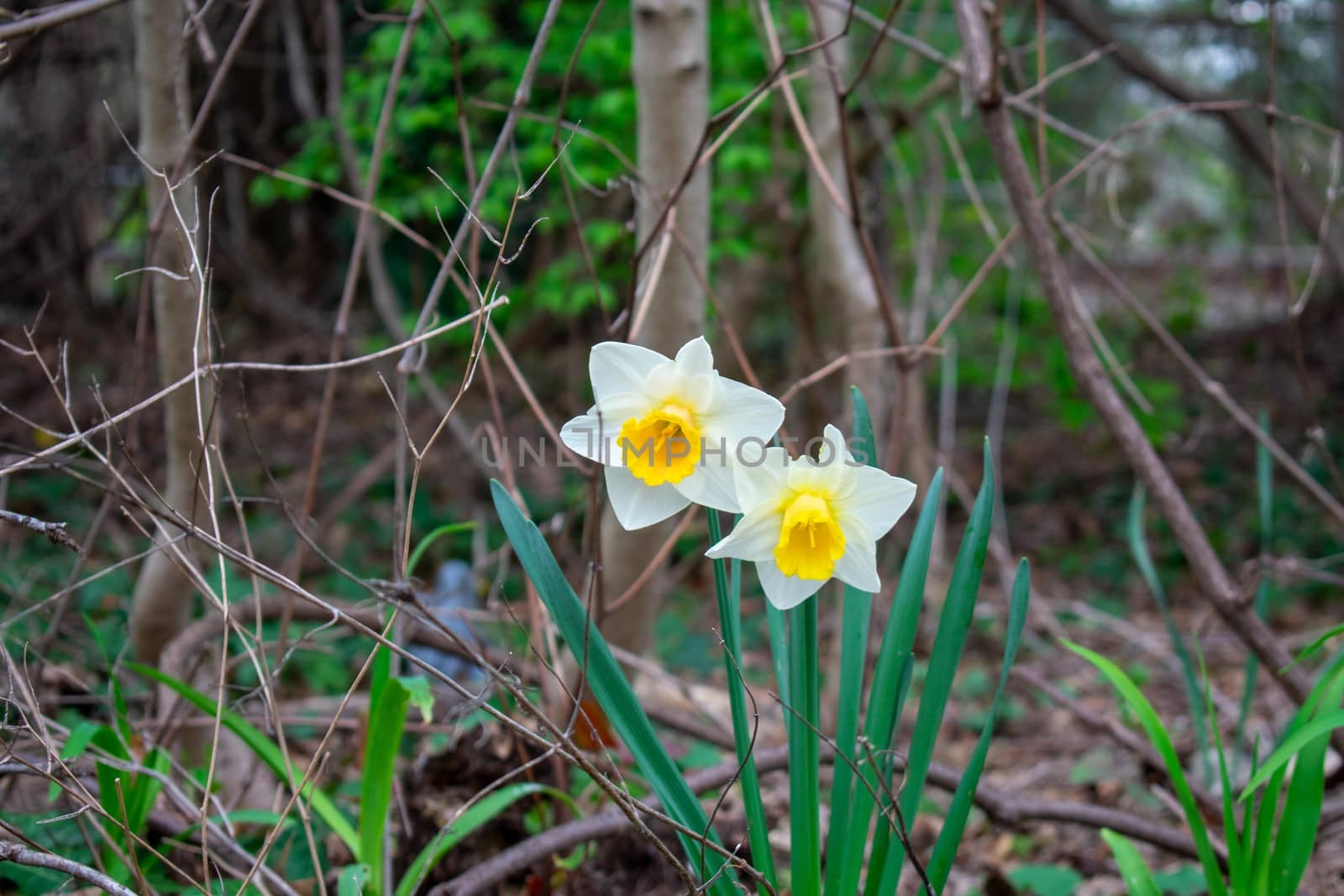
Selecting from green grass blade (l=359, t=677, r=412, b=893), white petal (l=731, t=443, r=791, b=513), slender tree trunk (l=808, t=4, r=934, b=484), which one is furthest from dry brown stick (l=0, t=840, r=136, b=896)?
slender tree trunk (l=808, t=4, r=934, b=484)

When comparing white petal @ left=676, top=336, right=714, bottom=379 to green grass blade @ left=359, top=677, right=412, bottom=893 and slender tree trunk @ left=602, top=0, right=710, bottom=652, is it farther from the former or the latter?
slender tree trunk @ left=602, top=0, right=710, bottom=652

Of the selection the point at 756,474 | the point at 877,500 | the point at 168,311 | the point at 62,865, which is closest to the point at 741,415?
the point at 756,474

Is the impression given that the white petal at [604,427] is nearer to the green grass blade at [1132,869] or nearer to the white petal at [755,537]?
the white petal at [755,537]

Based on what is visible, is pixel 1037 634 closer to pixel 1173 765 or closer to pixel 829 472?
pixel 1173 765

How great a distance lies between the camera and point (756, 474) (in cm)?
99

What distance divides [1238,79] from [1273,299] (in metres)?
4.16

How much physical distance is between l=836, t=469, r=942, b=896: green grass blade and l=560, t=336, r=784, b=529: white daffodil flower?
29cm

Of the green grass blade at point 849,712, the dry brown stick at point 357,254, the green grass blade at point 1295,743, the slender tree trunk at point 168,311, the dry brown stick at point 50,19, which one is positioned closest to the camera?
the green grass blade at point 1295,743

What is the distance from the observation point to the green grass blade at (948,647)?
1.14 m

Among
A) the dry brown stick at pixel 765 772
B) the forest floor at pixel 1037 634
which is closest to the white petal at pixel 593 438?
the dry brown stick at pixel 765 772

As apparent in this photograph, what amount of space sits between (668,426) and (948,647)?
46 cm

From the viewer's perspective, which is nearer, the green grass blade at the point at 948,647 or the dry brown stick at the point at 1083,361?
the green grass blade at the point at 948,647

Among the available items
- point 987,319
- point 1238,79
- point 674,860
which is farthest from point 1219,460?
point 674,860

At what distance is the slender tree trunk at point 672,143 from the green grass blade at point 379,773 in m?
0.76
